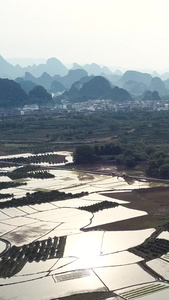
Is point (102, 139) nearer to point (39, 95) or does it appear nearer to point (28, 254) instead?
point (28, 254)

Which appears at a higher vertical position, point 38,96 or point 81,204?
point 38,96

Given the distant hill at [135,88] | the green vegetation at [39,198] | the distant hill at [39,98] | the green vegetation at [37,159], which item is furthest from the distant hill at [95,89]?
the green vegetation at [39,198]

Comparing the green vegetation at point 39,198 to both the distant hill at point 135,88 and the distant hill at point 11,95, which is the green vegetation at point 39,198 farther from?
the distant hill at point 135,88

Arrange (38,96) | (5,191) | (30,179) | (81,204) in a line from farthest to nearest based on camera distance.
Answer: (38,96) < (30,179) < (5,191) < (81,204)

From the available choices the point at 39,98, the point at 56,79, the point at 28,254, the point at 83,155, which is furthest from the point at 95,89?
the point at 28,254

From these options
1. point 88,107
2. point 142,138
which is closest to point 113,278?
point 142,138

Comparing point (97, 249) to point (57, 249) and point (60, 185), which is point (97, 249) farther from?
point (60, 185)
